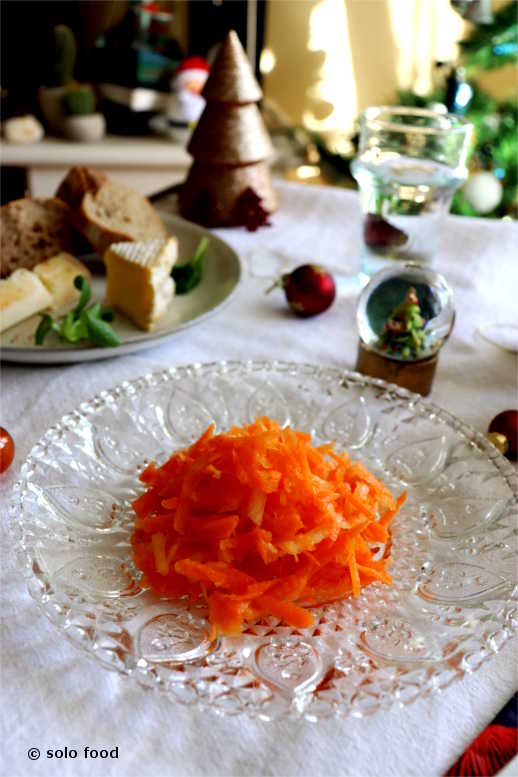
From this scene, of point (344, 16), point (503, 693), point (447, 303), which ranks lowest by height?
point (503, 693)

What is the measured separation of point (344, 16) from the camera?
2.79 m

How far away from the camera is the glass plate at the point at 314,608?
533 millimetres

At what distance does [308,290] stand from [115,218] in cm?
36

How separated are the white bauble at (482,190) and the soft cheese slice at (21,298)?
3.85ft

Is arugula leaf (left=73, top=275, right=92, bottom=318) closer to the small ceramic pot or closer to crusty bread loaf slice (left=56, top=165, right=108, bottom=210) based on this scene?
crusty bread loaf slice (left=56, top=165, right=108, bottom=210)

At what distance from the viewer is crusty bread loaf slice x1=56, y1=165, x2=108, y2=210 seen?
133 cm

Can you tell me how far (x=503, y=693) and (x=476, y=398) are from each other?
461mm

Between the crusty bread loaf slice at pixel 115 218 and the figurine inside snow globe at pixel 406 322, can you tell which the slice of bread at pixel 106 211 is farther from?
the figurine inside snow globe at pixel 406 322

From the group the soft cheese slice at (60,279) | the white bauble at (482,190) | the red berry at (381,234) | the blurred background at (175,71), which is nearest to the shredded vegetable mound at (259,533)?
the soft cheese slice at (60,279)

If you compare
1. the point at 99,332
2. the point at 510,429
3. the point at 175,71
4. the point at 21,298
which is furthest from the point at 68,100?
the point at 510,429

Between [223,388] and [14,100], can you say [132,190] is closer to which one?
[223,388]

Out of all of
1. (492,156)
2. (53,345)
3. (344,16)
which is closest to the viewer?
(53,345)

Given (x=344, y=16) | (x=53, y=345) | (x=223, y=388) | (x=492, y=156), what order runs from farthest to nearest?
(x=344, y=16) → (x=492, y=156) → (x=53, y=345) → (x=223, y=388)

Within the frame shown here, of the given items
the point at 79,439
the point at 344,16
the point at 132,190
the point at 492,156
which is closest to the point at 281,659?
the point at 79,439
